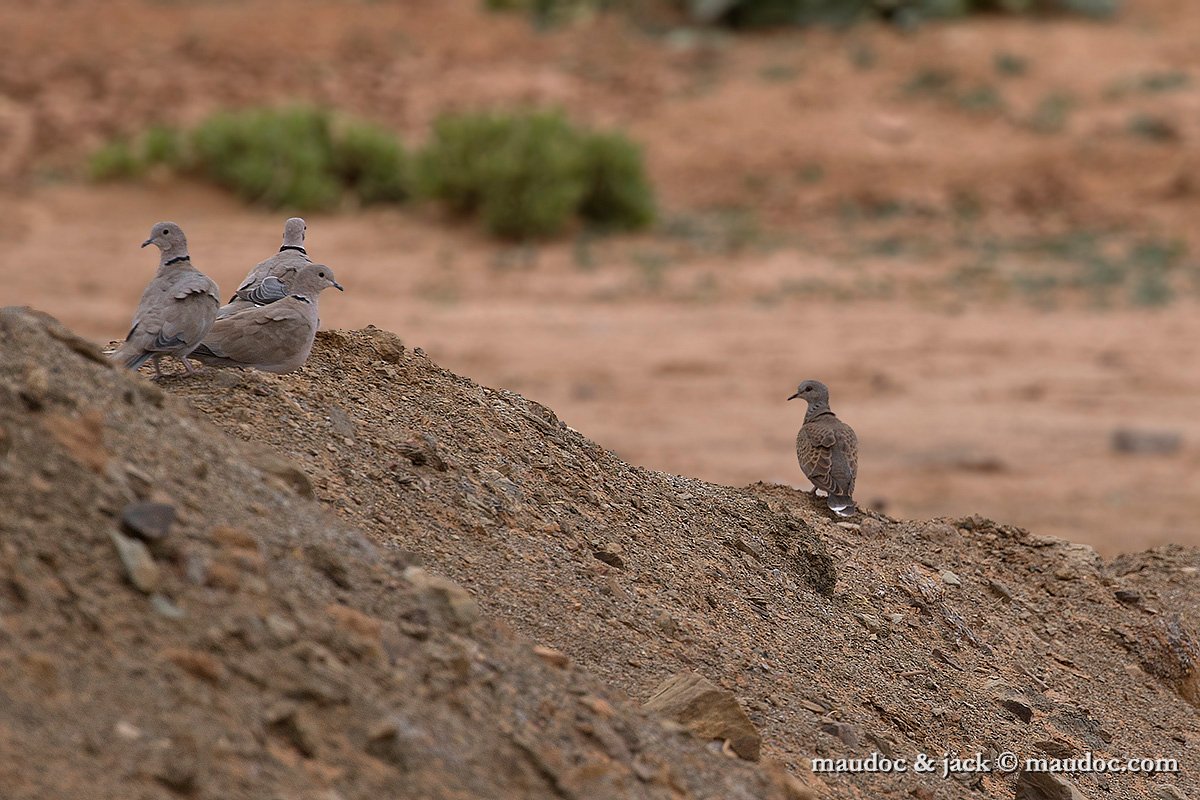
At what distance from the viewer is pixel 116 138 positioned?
21922mm

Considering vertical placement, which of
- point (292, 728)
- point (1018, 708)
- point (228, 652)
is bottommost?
point (292, 728)

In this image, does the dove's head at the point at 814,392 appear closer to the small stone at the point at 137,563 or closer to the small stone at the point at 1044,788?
the small stone at the point at 1044,788

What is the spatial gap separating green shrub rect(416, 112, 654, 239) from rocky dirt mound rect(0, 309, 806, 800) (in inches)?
612

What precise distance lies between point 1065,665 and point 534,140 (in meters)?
15.2

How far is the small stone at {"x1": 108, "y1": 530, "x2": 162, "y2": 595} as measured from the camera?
3.28 m

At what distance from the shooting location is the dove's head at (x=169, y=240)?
16.4 feet

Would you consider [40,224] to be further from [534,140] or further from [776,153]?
[776,153]

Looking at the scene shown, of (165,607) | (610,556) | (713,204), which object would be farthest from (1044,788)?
(713,204)

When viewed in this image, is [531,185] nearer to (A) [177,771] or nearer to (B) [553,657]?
(B) [553,657]

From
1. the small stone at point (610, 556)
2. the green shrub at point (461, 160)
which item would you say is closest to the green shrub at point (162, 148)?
the green shrub at point (461, 160)

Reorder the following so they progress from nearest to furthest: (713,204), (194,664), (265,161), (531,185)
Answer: (194,664), (531,185), (265,161), (713,204)

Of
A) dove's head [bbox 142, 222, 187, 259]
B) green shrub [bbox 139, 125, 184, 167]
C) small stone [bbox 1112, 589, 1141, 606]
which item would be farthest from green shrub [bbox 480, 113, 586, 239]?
dove's head [bbox 142, 222, 187, 259]

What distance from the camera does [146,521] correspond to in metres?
3.37

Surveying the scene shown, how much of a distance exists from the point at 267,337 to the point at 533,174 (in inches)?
590
